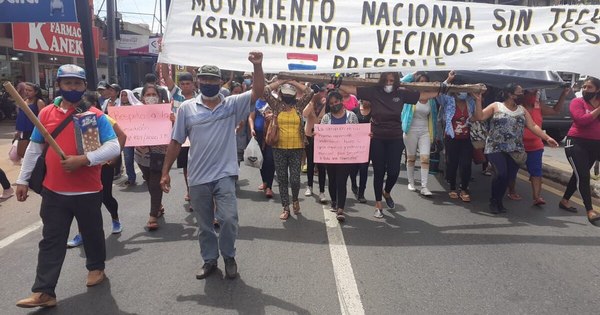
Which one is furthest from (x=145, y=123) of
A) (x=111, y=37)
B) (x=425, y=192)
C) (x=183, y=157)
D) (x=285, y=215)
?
(x=111, y=37)

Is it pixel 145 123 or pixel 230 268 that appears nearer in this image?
pixel 230 268

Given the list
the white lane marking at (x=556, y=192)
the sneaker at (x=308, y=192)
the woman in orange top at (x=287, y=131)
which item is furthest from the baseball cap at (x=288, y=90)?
the white lane marking at (x=556, y=192)

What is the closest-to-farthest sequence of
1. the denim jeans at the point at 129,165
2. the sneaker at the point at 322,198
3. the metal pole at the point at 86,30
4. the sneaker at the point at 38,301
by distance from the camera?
the sneaker at the point at 38,301 → the metal pole at the point at 86,30 → the sneaker at the point at 322,198 → the denim jeans at the point at 129,165

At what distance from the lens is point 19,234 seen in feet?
17.6

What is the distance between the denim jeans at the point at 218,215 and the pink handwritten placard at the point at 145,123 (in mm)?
1606

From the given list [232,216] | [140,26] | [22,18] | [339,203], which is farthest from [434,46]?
[140,26]

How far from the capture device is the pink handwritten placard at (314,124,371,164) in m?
5.74

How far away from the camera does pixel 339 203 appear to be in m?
5.73

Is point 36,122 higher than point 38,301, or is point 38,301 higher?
point 36,122

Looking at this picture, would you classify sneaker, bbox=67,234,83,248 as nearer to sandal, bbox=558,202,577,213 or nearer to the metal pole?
the metal pole

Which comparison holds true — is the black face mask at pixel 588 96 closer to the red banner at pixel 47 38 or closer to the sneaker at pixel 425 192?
the sneaker at pixel 425 192

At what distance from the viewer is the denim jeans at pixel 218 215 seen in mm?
4016

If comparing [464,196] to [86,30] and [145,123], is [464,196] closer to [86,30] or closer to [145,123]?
[145,123]

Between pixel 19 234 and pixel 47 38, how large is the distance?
1218cm
